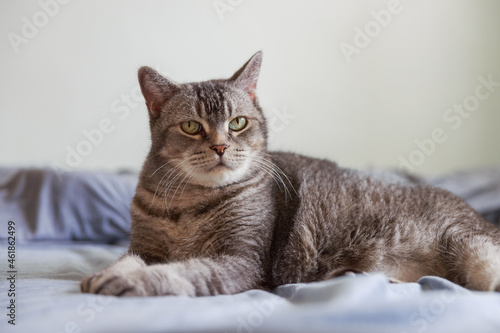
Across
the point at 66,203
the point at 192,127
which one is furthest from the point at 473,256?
the point at 66,203

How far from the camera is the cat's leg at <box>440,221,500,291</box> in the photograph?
1.26 m

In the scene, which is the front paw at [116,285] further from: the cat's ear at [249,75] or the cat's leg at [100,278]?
the cat's ear at [249,75]

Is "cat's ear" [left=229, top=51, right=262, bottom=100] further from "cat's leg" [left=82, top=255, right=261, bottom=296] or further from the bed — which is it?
the bed

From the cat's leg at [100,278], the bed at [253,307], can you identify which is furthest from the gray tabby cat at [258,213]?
the bed at [253,307]

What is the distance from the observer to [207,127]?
1.46 metres

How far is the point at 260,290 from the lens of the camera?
4.11 feet

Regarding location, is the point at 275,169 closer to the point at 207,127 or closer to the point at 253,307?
the point at 207,127

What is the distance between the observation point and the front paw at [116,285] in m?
1.05

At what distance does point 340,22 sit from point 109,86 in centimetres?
183

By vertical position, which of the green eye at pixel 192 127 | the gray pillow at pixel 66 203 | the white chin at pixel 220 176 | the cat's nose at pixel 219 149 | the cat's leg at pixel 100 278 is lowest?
the gray pillow at pixel 66 203

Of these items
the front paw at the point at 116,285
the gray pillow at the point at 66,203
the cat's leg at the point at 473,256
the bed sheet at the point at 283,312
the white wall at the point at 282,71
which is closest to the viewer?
the bed sheet at the point at 283,312

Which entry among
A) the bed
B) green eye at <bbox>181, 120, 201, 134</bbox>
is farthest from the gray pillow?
green eye at <bbox>181, 120, 201, 134</bbox>

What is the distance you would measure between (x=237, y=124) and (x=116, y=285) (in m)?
0.74

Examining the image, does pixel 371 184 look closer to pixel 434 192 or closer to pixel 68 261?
pixel 434 192
